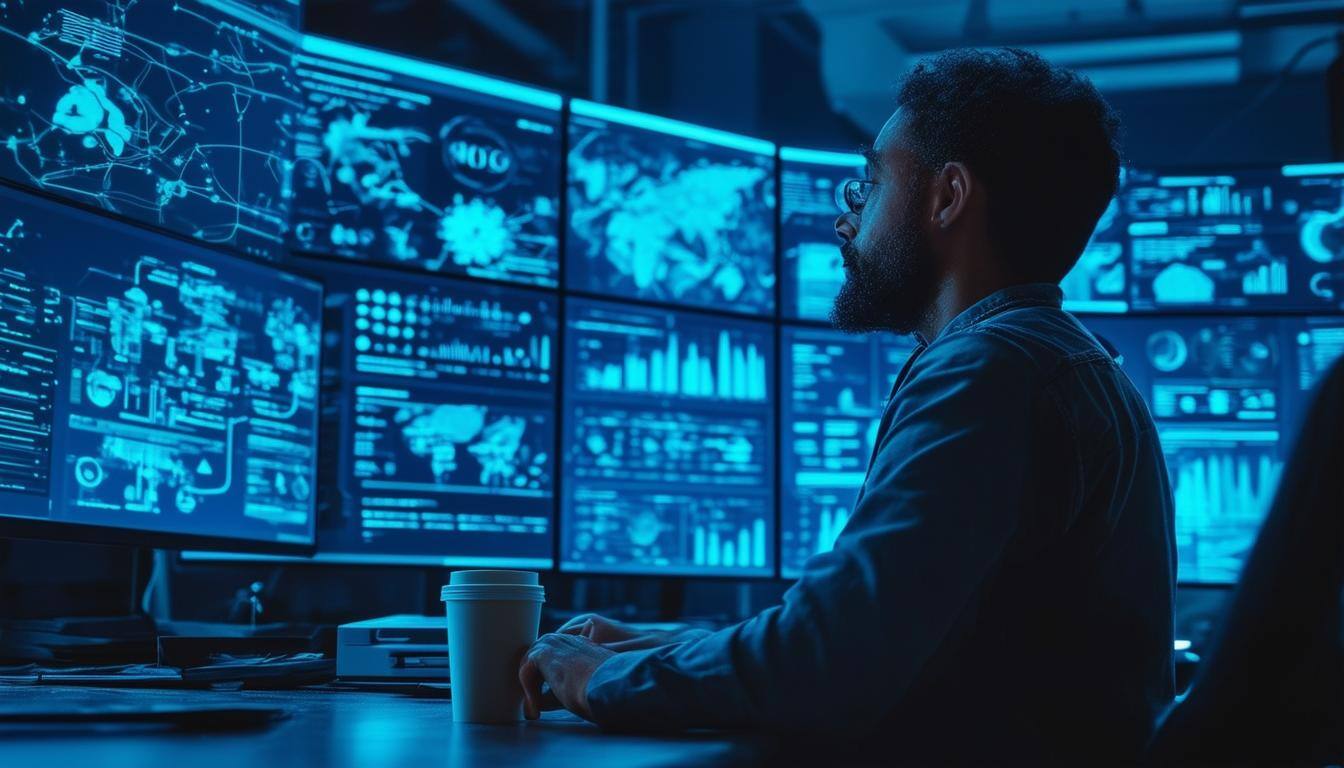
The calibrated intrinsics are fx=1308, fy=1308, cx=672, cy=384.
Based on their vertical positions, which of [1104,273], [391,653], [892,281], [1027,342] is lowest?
[391,653]

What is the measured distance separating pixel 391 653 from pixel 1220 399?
1901 mm

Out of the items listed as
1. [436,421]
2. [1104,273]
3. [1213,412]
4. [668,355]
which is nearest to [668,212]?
[668,355]

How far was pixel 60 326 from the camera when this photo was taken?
152 centimetres

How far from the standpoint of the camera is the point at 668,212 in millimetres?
2510

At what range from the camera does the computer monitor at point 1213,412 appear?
2.59 meters

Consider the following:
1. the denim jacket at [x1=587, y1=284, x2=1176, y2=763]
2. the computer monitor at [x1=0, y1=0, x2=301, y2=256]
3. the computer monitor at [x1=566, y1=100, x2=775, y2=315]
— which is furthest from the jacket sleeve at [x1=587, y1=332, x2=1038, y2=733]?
the computer monitor at [x1=566, y1=100, x2=775, y2=315]

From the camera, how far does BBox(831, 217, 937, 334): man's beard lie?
1.27 meters

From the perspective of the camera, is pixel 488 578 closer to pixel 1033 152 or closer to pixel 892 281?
pixel 892 281

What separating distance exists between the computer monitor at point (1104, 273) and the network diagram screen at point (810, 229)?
19.6 inches

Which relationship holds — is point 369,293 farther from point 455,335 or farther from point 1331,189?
point 1331,189

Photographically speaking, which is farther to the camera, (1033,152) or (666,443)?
(666,443)

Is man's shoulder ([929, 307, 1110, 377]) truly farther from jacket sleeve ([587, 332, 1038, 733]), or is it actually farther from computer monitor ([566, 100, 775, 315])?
computer monitor ([566, 100, 775, 315])

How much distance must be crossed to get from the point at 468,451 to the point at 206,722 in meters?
1.40

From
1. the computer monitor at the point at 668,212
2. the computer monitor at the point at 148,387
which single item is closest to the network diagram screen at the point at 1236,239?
the computer monitor at the point at 668,212
